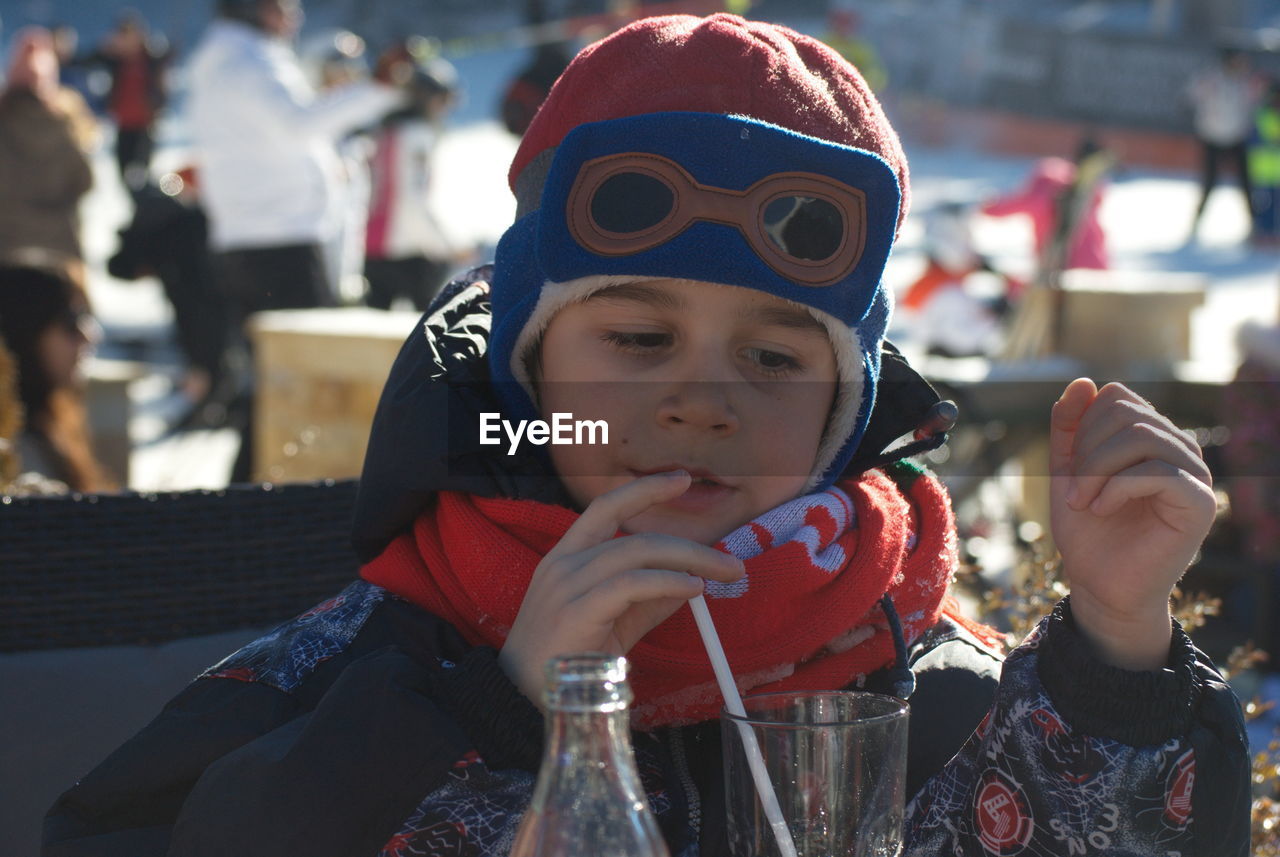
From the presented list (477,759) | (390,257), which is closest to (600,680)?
(477,759)

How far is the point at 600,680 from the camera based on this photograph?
982 millimetres

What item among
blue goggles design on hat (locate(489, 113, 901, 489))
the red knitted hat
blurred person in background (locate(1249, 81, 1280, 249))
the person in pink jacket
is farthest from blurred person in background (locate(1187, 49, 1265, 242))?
blue goggles design on hat (locate(489, 113, 901, 489))

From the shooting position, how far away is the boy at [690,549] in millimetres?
1447

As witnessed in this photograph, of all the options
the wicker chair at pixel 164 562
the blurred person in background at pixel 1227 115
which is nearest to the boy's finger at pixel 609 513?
the wicker chair at pixel 164 562

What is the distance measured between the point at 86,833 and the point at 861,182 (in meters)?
1.07

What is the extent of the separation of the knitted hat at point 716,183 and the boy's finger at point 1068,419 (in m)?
0.28

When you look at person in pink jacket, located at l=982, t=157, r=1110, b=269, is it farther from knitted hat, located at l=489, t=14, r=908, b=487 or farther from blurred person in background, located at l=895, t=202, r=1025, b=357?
knitted hat, located at l=489, t=14, r=908, b=487

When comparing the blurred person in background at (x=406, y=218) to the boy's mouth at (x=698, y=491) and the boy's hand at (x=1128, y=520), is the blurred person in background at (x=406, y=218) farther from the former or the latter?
the boy's hand at (x=1128, y=520)

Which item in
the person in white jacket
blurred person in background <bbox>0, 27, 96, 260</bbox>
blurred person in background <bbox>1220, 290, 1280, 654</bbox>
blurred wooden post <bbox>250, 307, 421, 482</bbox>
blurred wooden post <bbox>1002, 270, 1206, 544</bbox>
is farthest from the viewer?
blurred person in background <bbox>0, 27, 96, 260</bbox>

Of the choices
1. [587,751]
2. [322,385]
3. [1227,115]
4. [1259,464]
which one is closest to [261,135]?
[322,385]

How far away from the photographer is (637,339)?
1.72m

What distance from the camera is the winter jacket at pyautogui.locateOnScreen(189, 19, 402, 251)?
6.57 meters

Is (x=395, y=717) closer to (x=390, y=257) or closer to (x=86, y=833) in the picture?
(x=86, y=833)
